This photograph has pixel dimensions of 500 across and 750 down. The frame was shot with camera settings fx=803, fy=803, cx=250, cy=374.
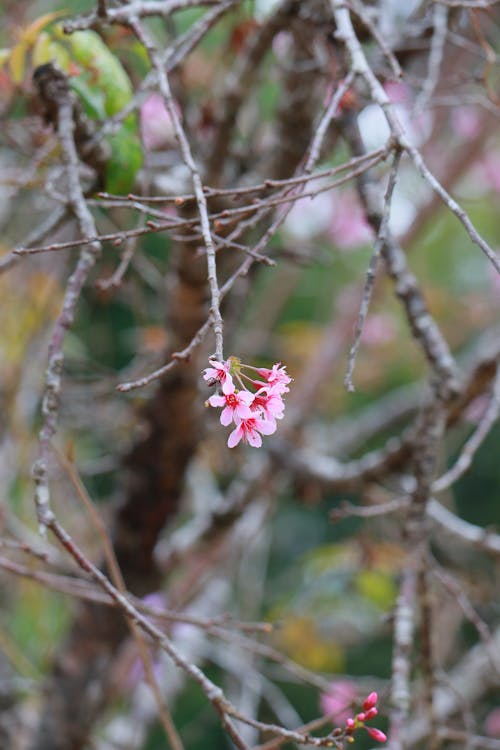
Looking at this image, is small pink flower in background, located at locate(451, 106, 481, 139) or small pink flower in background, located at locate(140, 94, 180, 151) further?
small pink flower in background, located at locate(451, 106, 481, 139)

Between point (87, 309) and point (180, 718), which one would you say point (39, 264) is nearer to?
point (87, 309)

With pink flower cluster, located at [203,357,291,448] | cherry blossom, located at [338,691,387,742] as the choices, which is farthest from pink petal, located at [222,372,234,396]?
cherry blossom, located at [338,691,387,742]

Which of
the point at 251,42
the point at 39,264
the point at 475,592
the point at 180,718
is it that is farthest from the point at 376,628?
the point at 251,42

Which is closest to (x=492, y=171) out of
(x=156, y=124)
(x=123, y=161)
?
(x=156, y=124)

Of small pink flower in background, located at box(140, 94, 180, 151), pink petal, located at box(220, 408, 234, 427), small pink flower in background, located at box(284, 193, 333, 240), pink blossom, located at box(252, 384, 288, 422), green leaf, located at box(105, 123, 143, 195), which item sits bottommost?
pink petal, located at box(220, 408, 234, 427)

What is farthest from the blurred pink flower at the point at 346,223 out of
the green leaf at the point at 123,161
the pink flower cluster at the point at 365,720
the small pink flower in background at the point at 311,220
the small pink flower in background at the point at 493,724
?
the pink flower cluster at the point at 365,720

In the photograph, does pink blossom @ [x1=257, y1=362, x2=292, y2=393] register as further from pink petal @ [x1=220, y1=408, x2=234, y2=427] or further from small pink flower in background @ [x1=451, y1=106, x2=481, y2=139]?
small pink flower in background @ [x1=451, y1=106, x2=481, y2=139]
